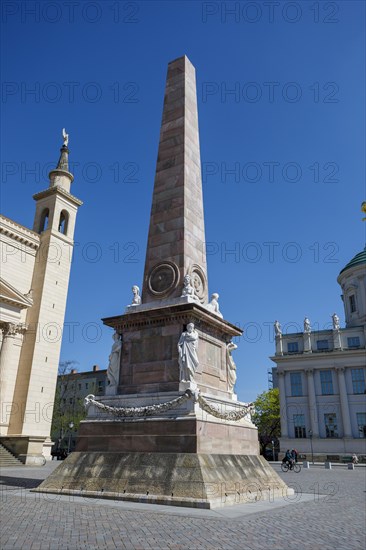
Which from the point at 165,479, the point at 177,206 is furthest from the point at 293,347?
the point at 165,479

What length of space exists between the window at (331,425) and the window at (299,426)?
2.90 meters

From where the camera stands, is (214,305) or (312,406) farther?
(312,406)

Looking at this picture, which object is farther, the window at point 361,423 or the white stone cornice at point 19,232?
the window at point 361,423

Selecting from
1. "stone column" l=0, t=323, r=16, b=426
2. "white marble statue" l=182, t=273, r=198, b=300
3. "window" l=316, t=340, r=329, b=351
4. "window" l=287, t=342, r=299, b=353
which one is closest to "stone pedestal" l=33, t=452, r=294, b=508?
"white marble statue" l=182, t=273, r=198, b=300

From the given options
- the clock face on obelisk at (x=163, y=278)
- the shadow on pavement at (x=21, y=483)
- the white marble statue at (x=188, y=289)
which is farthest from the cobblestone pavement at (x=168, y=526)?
the clock face on obelisk at (x=163, y=278)

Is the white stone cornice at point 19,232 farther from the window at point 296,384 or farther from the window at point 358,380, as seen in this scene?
the window at point 358,380

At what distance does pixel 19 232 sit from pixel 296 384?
140 feet

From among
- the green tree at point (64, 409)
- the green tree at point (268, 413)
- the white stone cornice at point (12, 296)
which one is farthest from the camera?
the green tree at point (268, 413)

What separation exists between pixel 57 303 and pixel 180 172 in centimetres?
2359

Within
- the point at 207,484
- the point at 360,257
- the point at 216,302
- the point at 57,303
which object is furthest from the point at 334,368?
the point at 207,484

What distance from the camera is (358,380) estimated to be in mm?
56781

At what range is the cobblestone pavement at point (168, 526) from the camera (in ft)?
19.5

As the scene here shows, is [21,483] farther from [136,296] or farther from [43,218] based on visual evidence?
[43,218]

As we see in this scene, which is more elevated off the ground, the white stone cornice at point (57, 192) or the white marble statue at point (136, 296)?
the white stone cornice at point (57, 192)
